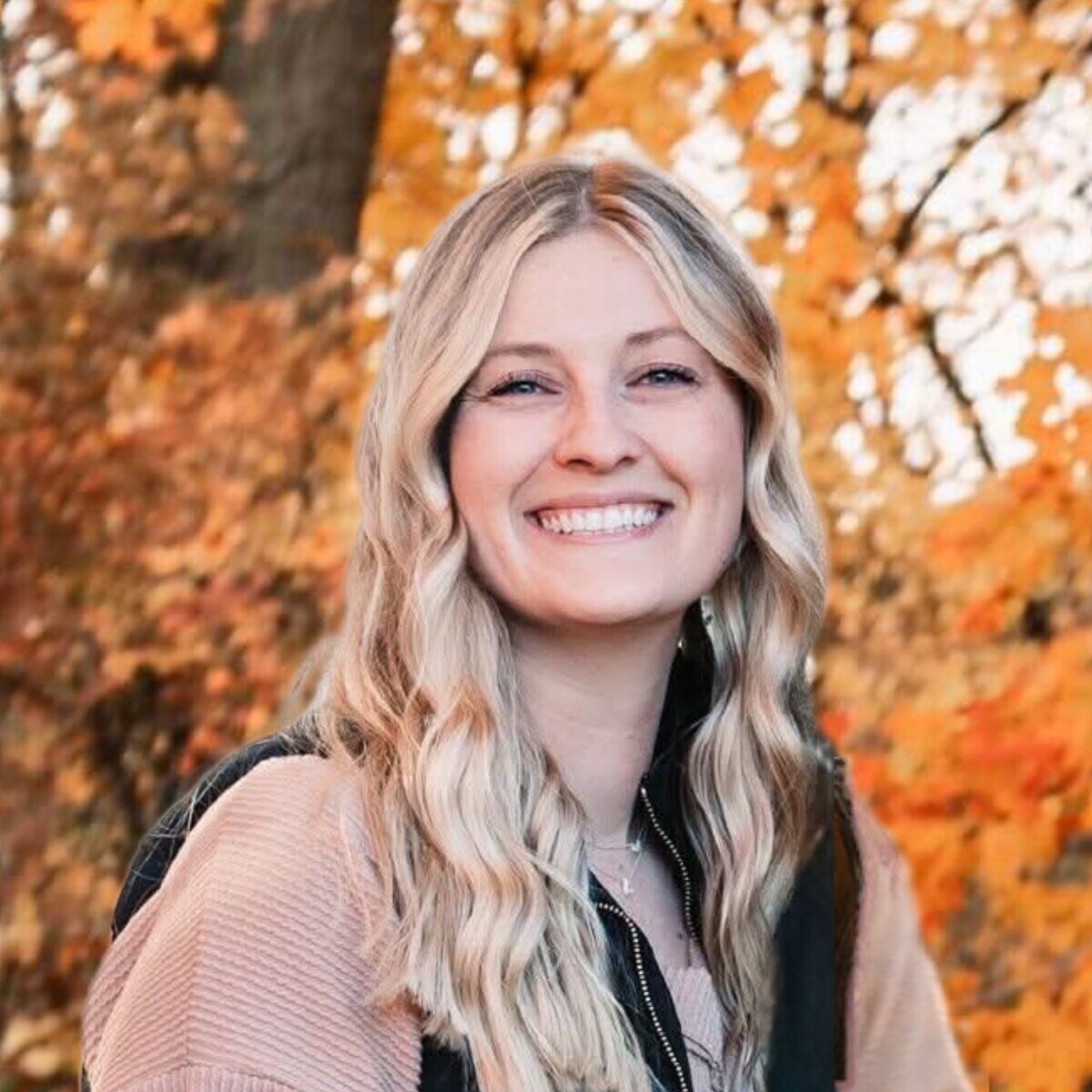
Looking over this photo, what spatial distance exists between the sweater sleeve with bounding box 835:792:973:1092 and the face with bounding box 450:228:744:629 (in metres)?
0.48

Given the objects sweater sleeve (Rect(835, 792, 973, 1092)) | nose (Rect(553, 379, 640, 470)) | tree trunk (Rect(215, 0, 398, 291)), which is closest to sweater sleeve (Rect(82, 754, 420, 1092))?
nose (Rect(553, 379, 640, 470))

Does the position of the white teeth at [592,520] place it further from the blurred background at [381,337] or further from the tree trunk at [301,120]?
the tree trunk at [301,120]

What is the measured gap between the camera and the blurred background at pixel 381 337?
12.2 ft

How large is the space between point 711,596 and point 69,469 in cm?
214

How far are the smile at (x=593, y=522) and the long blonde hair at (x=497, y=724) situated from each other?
0.09 m

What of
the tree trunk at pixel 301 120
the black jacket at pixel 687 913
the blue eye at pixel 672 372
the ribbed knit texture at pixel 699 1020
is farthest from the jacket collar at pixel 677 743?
the tree trunk at pixel 301 120

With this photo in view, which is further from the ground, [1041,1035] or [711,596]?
[711,596]

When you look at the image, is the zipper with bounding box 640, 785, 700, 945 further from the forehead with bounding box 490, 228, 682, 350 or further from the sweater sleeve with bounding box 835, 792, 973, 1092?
the forehead with bounding box 490, 228, 682, 350

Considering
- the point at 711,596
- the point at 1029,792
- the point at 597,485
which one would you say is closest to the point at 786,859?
the point at 711,596

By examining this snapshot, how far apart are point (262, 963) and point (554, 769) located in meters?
0.43

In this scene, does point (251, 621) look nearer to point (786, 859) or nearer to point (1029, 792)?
point (1029, 792)

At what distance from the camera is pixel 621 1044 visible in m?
2.01

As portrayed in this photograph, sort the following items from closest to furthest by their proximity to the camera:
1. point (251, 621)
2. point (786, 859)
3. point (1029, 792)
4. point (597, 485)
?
1. point (597, 485)
2. point (786, 859)
3. point (1029, 792)
4. point (251, 621)

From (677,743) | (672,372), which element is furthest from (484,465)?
(677,743)
